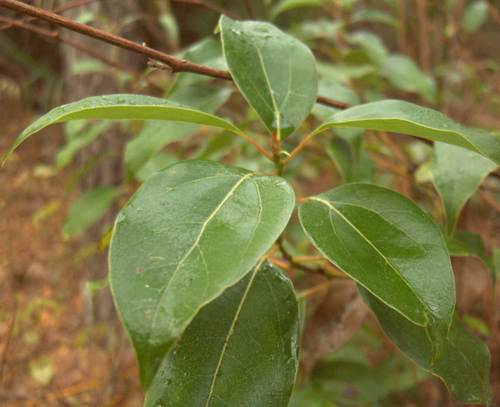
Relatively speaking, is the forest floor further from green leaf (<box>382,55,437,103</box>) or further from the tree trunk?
green leaf (<box>382,55,437,103</box>)

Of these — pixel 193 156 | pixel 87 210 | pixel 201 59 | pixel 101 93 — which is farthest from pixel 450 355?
pixel 101 93

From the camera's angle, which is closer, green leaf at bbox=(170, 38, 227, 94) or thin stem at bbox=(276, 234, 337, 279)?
thin stem at bbox=(276, 234, 337, 279)

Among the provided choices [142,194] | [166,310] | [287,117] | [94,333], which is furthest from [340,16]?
[94,333]

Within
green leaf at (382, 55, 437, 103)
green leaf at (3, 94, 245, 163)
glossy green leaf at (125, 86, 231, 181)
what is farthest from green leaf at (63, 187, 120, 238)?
green leaf at (382, 55, 437, 103)

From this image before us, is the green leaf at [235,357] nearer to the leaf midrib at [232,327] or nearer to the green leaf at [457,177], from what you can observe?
the leaf midrib at [232,327]

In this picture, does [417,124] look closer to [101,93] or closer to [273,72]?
[273,72]

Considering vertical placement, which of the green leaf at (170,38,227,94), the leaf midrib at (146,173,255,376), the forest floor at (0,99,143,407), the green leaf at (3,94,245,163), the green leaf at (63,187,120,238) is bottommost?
the forest floor at (0,99,143,407)

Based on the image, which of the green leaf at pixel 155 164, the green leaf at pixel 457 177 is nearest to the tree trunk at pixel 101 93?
the green leaf at pixel 155 164
